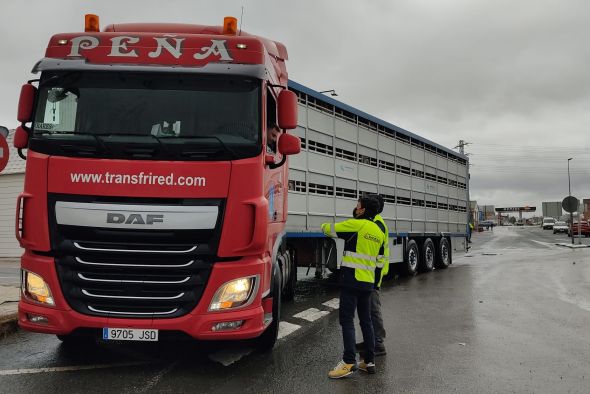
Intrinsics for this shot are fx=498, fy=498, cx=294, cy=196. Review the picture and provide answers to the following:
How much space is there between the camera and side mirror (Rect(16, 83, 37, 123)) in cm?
459

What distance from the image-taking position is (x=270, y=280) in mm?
4855

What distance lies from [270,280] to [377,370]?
1.32 m

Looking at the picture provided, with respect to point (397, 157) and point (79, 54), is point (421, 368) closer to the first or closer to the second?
point (79, 54)

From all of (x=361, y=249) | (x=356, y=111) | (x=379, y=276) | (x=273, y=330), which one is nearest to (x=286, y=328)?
(x=273, y=330)

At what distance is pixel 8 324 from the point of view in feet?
19.5

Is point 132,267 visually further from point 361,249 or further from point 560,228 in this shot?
point 560,228

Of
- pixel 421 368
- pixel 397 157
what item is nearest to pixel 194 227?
pixel 421 368

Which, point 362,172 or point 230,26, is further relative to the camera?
point 362,172

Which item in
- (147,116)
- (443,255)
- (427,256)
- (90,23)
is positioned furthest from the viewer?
(443,255)

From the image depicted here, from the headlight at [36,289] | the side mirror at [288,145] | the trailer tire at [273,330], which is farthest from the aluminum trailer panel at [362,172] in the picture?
the headlight at [36,289]

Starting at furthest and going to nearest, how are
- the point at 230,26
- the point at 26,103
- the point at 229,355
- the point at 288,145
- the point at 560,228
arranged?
the point at 560,228 < the point at 230,26 < the point at 229,355 < the point at 288,145 < the point at 26,103

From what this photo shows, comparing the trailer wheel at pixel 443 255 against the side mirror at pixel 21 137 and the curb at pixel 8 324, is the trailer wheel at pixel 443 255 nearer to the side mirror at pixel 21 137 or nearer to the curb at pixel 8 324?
the curb at pixel 8 324

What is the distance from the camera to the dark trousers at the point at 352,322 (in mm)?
4594

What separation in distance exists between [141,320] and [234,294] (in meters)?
0.80
